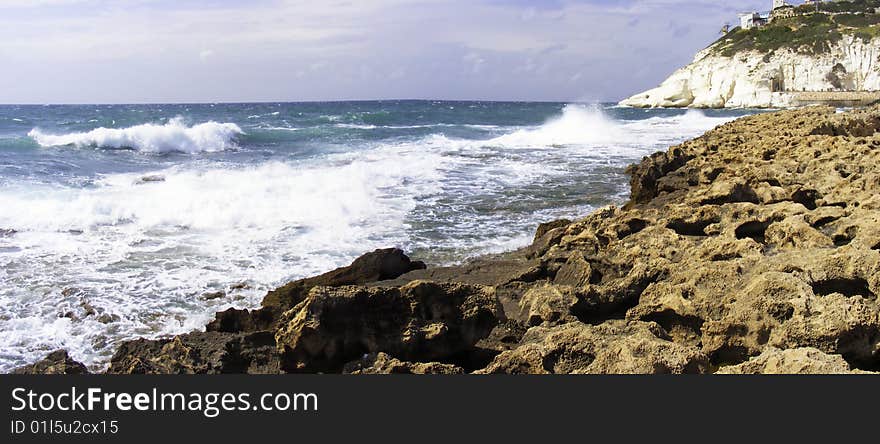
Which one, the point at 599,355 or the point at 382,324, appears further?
the point at 382,324

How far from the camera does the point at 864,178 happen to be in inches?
312

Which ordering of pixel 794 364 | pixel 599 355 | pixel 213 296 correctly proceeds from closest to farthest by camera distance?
pixel 794 364, pixel 599 355, pixel 213 296

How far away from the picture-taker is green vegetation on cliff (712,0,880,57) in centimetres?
6575

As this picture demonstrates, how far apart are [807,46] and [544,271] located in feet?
231

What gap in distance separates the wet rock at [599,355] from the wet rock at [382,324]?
48cm

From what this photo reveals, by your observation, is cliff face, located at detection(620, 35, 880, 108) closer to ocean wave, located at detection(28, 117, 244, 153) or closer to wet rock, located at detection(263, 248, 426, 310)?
ocean wave, located at detection(28, 117, 244, 153)

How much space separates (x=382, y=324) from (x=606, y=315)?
1.66 meters

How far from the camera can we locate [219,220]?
38.7 ft

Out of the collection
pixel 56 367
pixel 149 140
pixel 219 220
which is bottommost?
pixel 219 220

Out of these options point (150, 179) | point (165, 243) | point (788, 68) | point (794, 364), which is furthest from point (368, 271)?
point (788, 68)

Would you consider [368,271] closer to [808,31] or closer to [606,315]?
[606,315]

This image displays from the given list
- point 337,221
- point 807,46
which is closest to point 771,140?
point 337,221

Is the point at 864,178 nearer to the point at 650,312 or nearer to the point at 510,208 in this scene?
the point at 650,312

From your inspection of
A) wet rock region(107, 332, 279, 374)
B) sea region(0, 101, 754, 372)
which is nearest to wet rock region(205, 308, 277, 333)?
wet rock region(107, 332, 279, 374)
